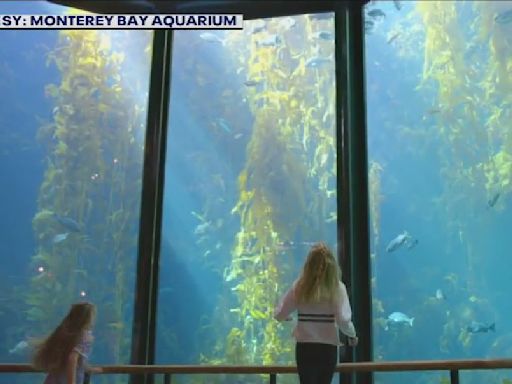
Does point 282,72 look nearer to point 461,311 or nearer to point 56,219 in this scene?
point 56,219

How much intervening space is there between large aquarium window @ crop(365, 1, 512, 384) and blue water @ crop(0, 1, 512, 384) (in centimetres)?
3

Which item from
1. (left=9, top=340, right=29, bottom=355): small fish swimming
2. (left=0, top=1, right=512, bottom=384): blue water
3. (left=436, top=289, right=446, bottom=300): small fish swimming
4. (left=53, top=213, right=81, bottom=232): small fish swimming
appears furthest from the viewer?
(left=436, top=289, right=446, bottom=300): small fish swimming

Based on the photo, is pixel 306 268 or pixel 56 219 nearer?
pixel 306 268

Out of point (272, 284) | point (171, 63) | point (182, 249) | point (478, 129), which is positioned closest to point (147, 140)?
point (171, 63)

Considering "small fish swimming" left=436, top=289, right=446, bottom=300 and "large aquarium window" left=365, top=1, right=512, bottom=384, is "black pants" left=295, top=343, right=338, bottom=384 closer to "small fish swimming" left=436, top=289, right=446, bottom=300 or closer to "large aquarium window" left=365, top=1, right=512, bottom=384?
"large aquarium window" left=365, top=1, right=512, bottom=384

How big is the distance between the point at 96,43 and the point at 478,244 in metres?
5.70

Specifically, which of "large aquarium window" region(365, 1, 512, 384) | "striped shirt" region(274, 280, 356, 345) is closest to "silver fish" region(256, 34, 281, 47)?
"large aquarium window" region(365, 1, 512, 384)

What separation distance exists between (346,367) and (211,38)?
18.7 ft

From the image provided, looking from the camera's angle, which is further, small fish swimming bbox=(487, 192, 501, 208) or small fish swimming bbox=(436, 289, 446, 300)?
small fish swimming bbox=(436, 289, 446, 300)

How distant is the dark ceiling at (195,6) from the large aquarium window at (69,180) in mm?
1064

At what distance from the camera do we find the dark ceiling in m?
4.41

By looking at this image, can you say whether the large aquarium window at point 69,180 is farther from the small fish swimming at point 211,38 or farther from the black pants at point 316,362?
the black pants at point 316,362

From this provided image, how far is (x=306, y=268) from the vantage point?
2420 millimetres

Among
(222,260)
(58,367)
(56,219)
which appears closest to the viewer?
(58,367)
